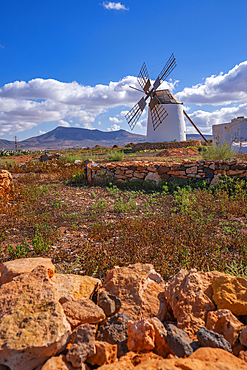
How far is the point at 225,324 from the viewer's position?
6.21 ft

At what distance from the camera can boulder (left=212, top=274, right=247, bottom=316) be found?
208 cm

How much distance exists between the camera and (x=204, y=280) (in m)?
2.42

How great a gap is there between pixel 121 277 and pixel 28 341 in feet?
3.53

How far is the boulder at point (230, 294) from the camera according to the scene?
2.08 metres


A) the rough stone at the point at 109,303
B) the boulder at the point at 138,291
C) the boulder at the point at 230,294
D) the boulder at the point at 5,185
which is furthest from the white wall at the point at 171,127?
the rough stone at the point at 109,303

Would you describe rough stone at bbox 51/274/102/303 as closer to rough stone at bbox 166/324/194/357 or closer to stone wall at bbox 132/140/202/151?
rough stone at bbox 166/324/194/357

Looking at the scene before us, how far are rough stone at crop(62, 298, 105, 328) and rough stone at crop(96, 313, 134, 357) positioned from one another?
77mm

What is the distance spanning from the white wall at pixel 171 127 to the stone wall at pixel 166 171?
17371 millimetres

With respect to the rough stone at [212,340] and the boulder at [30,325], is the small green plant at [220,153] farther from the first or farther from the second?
the boulder at [30,325]

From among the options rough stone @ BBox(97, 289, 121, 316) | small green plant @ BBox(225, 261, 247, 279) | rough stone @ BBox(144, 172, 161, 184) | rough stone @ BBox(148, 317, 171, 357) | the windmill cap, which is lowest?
small green plant @ BBox(225, 261, 247, 279)

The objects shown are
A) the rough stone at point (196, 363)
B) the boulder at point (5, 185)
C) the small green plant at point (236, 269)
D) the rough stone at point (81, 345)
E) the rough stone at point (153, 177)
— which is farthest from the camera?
the rough stone at point (153, 177)

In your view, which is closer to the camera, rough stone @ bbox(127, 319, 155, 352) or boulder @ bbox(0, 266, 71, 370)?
boulder @ bbox(0, 266, 71, 370)

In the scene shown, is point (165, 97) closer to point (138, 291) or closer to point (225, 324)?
point (138, 291)

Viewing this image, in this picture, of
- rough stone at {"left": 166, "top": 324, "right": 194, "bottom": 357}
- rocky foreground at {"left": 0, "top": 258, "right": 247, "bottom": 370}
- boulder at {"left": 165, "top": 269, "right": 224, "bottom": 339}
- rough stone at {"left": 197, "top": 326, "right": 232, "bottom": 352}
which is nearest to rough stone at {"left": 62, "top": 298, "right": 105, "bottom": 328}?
rocky foreground at {"left": 0, "top": 258, "right": 247, "bottom": 370}
